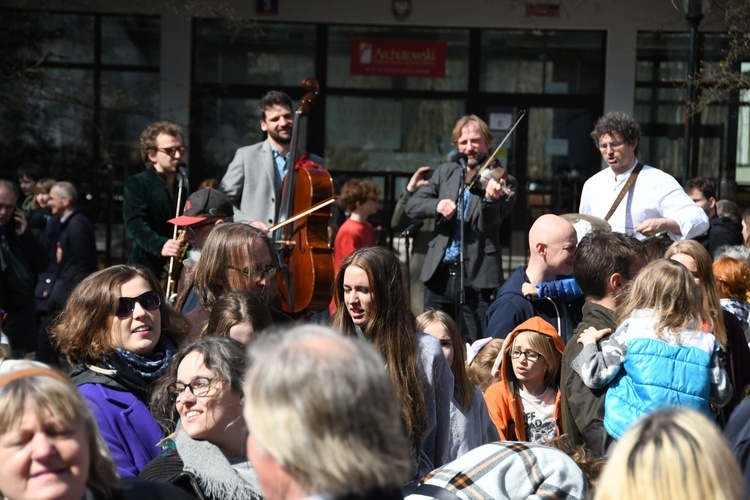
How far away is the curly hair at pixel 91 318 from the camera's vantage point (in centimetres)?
395

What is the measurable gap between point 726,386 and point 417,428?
4.32ft

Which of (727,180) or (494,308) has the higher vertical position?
(727,180)

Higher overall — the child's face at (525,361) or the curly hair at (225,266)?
the curly hair at (225,266)

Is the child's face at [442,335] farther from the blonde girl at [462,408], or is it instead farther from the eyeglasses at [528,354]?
the eyeglasses at [528,354]

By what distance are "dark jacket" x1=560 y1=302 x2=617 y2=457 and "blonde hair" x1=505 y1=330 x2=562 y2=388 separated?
355 mm

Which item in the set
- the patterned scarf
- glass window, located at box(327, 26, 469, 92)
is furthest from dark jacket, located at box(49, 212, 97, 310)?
glass window, located at box(327, 26, 469, 92)

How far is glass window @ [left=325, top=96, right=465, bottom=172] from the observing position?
1455 cm

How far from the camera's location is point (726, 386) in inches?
167

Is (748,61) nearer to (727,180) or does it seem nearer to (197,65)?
(727,180)

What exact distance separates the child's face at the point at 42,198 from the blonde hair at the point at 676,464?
9182 mm

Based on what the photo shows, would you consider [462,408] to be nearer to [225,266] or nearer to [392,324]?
[392,324]

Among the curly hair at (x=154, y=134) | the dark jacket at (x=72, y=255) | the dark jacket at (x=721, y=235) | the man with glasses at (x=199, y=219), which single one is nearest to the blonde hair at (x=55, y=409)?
the man with glasses at (x=199, y=219)

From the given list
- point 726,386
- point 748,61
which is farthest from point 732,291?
point 748,61

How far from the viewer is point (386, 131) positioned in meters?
14.6
